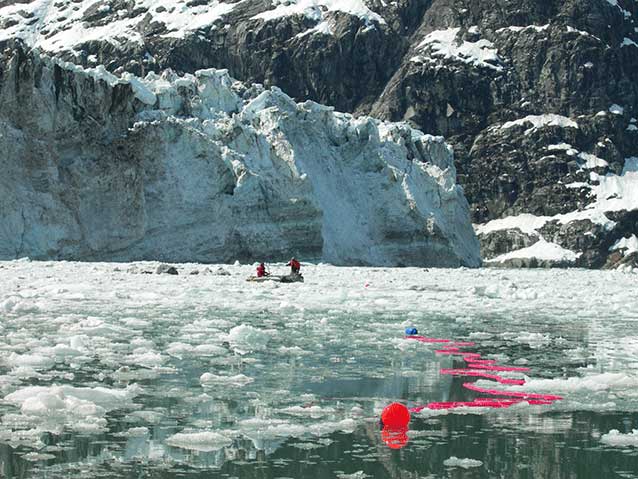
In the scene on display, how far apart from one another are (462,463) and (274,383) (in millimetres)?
2829

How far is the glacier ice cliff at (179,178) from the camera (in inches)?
1531

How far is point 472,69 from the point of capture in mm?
118750

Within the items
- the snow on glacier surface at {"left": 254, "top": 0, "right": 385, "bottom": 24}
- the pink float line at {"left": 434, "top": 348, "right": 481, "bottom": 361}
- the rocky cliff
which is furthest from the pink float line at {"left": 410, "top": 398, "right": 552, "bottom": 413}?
the snow on glacier surface at {"left": 254, "top": 0, "right": 385, "bottom": 24}

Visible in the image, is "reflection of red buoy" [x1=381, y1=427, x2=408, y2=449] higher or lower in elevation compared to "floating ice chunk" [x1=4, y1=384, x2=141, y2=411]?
lower

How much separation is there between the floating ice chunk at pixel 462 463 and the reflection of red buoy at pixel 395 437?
0.42 meters

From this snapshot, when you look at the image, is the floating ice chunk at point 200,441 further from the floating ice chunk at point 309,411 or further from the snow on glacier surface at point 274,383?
the floating ice chunk at point 309,411

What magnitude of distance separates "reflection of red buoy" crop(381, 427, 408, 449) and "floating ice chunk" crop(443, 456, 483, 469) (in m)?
0.42

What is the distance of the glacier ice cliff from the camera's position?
128 ft

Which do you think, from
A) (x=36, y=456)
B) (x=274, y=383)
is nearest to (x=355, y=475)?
(x=36, y=456)

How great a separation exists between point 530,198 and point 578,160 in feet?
24.5

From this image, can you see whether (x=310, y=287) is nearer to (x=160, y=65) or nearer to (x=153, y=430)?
(x=153, y=430)

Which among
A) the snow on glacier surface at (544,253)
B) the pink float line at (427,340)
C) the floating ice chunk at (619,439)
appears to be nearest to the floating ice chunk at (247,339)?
the pink float line at (427,340)

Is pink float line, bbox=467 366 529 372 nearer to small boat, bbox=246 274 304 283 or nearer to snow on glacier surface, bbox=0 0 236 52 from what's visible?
small boat, bbox=246 274 304 283

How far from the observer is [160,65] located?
114750mm
